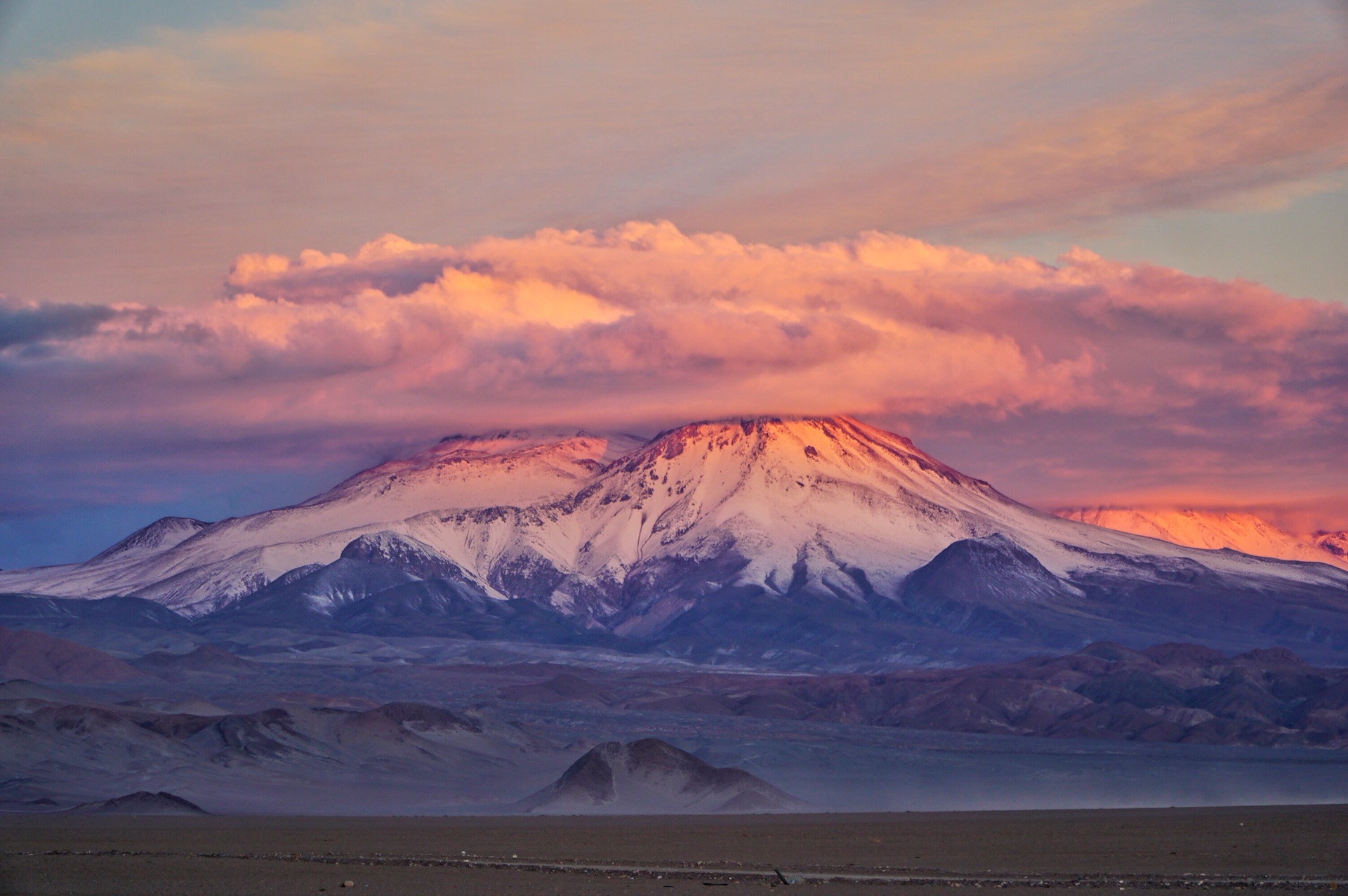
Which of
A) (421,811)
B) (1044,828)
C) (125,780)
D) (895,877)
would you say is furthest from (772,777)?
(895,877)

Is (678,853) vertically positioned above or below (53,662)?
above

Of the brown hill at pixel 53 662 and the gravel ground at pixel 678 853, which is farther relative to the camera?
the brown hill at pixel 53 662

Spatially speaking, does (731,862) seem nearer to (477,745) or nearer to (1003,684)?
(477,745)

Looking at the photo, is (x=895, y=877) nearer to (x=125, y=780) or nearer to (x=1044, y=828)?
(x=1044, y=828)

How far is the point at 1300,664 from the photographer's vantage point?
7264 inches

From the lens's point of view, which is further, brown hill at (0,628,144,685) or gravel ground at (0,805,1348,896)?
brown hill at (0,628,144,685)

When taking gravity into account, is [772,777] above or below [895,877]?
below

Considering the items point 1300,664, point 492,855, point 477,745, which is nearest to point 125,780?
point 477,745

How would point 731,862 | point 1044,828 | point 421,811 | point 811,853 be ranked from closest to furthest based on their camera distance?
point 731,862, point 811,853, point 1044,828, point 421,811

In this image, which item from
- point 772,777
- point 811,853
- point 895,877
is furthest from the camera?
point 772,777

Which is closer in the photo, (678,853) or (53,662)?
(678,853)

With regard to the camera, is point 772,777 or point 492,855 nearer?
point 492,855

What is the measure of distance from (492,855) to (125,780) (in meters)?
55.5

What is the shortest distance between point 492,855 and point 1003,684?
128 metres
